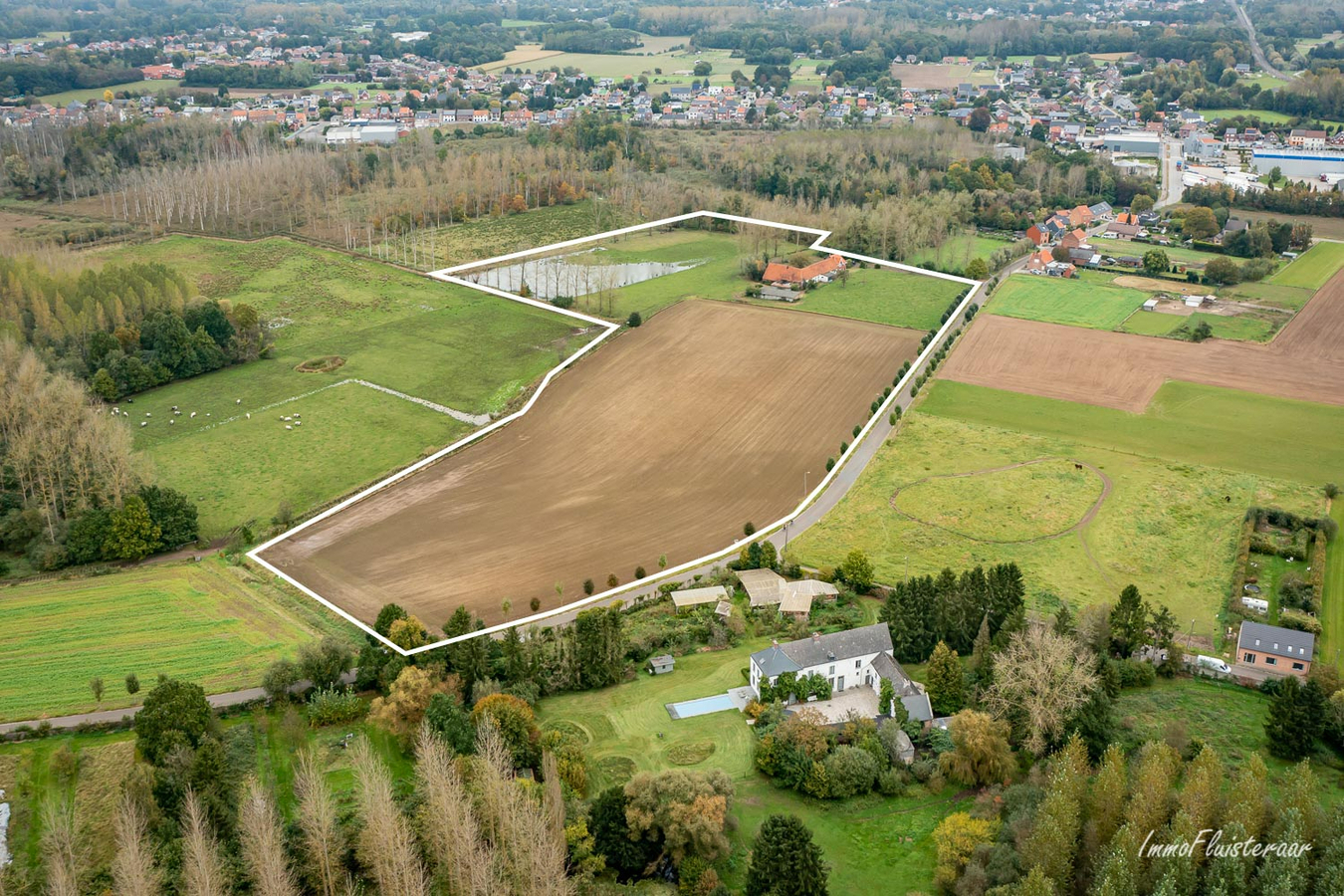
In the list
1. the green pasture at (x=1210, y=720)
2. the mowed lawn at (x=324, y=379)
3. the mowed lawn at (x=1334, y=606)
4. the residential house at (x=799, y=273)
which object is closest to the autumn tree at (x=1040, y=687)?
the green pasture at (x=1210, y=720)

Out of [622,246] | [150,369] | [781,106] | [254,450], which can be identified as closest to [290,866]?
[254,450]

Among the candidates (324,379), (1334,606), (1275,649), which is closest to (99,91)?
(324,379)

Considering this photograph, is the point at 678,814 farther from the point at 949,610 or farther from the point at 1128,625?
the point at 1128,625

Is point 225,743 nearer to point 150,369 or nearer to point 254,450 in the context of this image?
point 254,450

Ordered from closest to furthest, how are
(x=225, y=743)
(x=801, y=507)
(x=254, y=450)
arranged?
(x=225, y=743)
(x=801, y=507)
(x=254, y=450)

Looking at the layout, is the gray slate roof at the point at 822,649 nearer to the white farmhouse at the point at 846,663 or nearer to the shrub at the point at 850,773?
the white farmhouse at the point at 846,663

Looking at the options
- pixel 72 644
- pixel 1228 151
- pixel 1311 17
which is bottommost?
pixel 72 644
